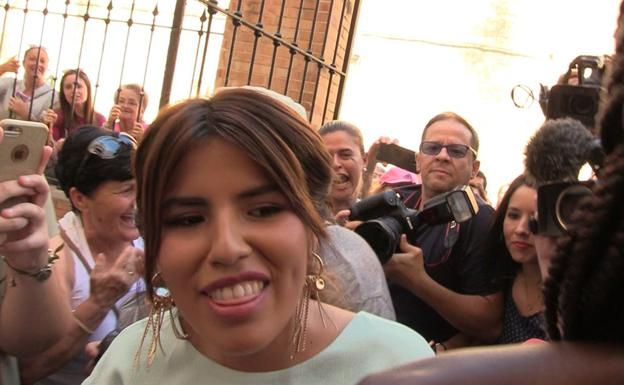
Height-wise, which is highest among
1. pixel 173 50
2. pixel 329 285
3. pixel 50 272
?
pixel 173 50

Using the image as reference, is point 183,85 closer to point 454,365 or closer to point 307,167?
point 307,167

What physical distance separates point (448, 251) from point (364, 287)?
35.4 inches

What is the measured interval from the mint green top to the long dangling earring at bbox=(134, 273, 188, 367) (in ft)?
0.05

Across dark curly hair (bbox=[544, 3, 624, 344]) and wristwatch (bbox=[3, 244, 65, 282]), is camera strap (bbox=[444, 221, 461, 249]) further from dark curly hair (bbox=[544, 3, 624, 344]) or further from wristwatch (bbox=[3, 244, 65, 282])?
dark curly hair (bbox=[544, 3, 624, 344])

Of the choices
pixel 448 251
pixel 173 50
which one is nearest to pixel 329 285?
pixel 448 251

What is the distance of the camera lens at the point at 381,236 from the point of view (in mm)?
2494

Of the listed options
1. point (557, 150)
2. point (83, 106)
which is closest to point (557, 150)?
point (557, 150)

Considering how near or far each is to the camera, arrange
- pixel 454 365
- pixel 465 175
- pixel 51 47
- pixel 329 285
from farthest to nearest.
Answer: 1. pixel 51 47
2. pixel 465 175
3. pixel 329 285
4. pixel 454 365

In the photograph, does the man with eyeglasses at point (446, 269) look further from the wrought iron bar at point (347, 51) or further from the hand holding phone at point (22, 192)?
the wrought iron bar at point (347, 51)

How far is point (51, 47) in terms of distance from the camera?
1209 cm

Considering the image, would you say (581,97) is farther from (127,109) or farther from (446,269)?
(127,109)

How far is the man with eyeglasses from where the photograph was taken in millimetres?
2619

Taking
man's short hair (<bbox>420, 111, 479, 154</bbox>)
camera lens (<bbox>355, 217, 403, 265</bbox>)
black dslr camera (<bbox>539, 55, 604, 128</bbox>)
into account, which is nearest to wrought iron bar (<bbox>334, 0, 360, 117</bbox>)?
man's short hair (<bbox>420, 111, 479, 154</bbox>)

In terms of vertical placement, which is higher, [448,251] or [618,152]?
[618,152]
